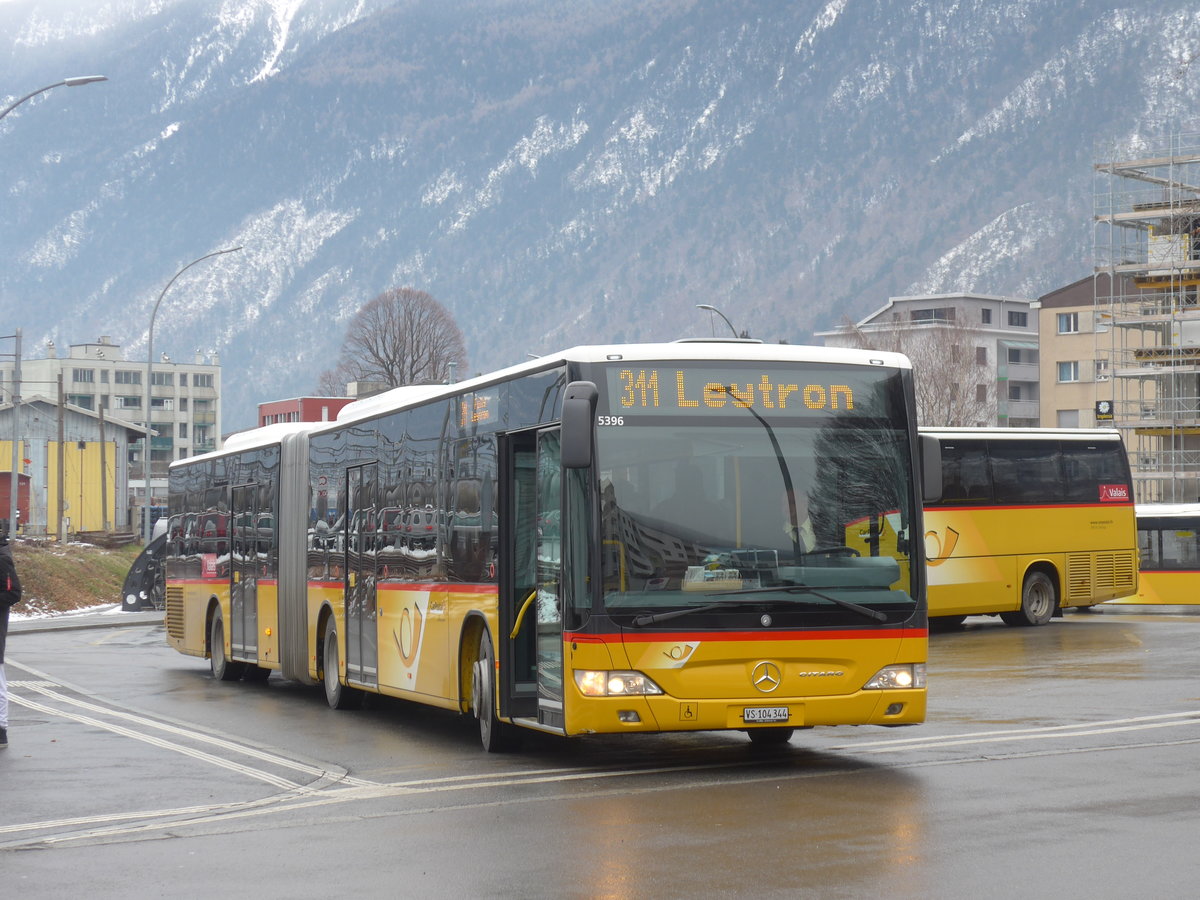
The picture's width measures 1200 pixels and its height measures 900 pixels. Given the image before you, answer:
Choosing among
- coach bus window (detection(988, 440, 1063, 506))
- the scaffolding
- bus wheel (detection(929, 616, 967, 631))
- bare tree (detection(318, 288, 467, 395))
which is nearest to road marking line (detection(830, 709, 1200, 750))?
coach bus window (detection(988, 440, 1063, 506))

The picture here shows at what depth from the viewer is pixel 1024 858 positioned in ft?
29.6

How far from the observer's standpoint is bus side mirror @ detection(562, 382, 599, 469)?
11867 millimetres

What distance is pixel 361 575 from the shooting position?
59.7 feet

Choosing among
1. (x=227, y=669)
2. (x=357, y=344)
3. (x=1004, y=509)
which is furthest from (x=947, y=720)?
(x=357, y=344)

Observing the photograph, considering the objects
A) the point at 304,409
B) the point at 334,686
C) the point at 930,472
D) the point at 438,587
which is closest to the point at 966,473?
the point at 334,686

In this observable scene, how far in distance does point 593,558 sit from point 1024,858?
4199 millimetres

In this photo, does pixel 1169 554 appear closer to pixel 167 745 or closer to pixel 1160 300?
pixel 167 745

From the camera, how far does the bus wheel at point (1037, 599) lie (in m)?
33.4

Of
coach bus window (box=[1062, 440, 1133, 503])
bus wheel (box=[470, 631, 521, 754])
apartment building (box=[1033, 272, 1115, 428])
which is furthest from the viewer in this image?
apartment building (box=[1033, 272, 1115, 428])

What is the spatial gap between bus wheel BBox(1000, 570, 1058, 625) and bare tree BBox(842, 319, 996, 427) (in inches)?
2650

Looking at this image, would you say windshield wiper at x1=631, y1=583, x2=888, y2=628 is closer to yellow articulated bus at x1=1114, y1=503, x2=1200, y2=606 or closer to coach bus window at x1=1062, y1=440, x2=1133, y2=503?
coach bus window at x1=1062, y1=440, x2=1133, y2=503

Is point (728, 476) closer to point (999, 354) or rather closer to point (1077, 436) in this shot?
point (1077, 436)

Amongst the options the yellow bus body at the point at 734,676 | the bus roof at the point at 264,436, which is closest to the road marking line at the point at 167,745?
the yellow bus body at the point at 734,676

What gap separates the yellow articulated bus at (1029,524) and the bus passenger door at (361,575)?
1577 cm
